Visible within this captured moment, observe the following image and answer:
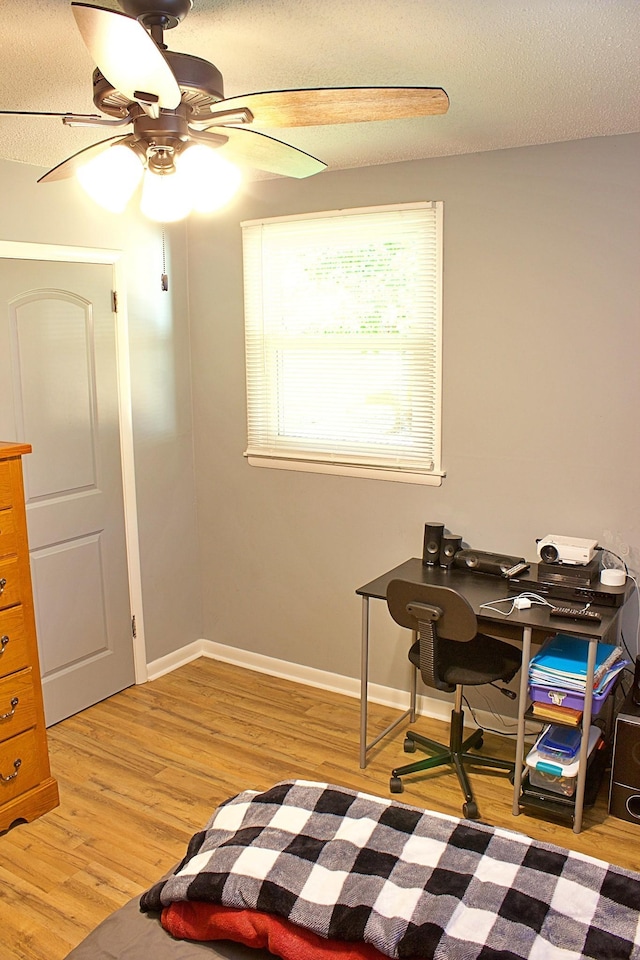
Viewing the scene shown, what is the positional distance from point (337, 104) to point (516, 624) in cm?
183

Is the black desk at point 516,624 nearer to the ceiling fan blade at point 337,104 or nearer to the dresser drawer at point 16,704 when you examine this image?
the dresser drawer at point 16,704

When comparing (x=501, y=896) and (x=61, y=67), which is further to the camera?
(x=61, y=67)

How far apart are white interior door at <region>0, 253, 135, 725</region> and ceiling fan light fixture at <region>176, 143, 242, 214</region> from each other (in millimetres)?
1741

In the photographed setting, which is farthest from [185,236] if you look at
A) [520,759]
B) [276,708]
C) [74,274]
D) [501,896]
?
[501,896]

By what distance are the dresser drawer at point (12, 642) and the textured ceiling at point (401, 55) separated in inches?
68.1

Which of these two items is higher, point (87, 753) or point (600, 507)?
point (600, 507)

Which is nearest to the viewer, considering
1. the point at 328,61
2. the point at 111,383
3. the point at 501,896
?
the point at 501,896

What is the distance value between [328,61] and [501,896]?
2.12 meters

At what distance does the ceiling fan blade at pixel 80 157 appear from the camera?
1918 mm

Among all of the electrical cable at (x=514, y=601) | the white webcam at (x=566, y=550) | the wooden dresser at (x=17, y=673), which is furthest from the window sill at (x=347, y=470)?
the wooden dresser at (x=17, y=673)

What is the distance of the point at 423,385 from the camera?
3623 mm

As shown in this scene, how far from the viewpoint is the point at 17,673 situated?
2.96 meters

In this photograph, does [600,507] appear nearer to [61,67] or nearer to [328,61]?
[328,61]

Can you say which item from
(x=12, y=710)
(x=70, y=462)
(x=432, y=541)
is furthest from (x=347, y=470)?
(x=12, y=710)
